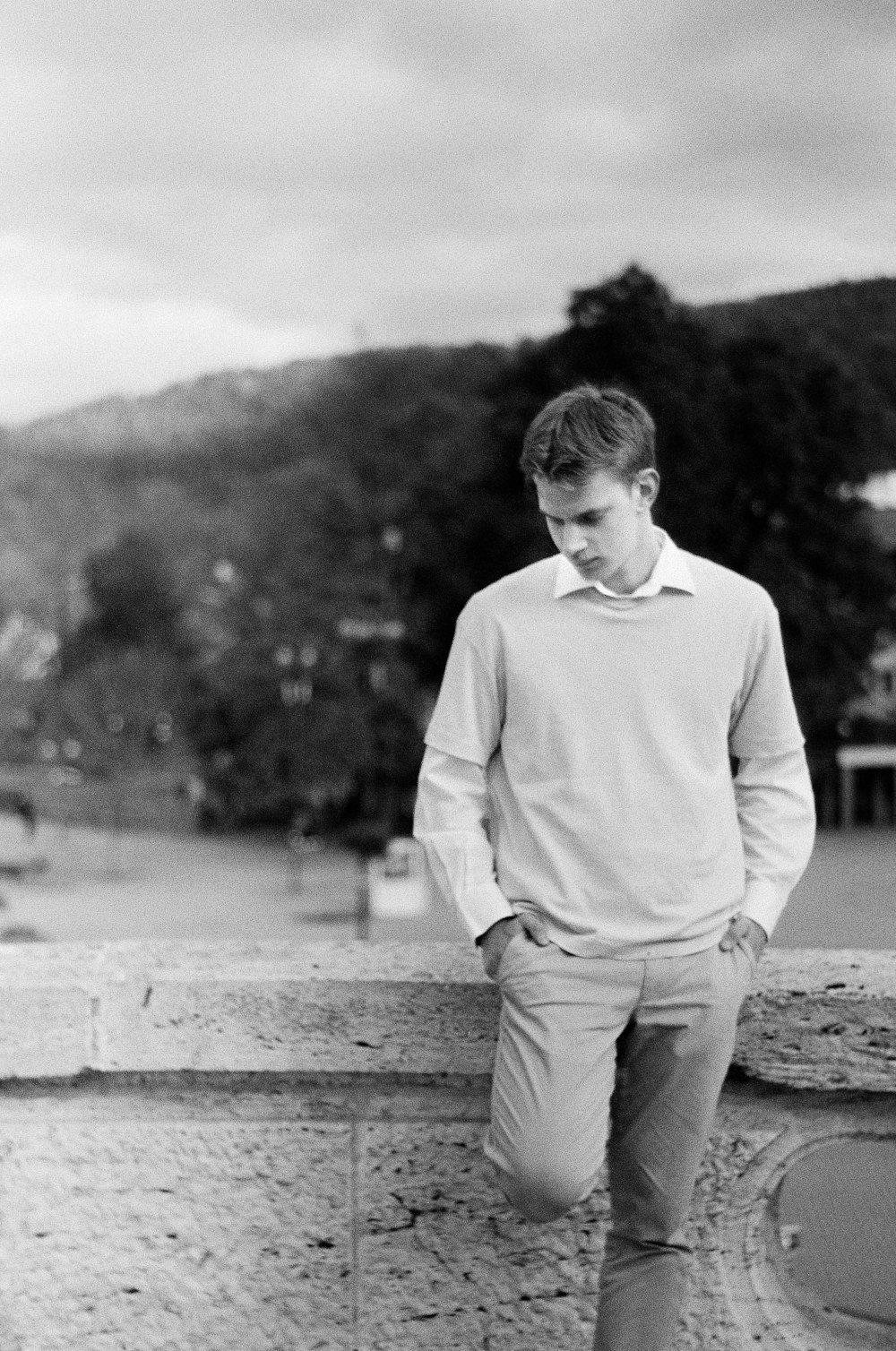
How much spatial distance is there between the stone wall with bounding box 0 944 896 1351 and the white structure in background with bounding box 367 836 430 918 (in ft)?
82.3

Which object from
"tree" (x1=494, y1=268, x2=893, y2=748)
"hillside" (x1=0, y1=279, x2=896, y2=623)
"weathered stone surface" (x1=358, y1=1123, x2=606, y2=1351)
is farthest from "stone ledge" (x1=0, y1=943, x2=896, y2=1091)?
"hillside" (x1=0, y1=279, x2=896, y2=623)

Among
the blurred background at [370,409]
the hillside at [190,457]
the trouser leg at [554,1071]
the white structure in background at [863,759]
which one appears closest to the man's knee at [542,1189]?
the trouser leg at [554,1071]

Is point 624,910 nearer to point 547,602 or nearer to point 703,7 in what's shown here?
point 547,602

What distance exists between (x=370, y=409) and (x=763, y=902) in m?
33.3

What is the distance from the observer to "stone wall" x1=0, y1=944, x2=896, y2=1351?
6.04 ft

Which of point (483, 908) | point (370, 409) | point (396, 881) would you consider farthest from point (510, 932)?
point (370, 409)

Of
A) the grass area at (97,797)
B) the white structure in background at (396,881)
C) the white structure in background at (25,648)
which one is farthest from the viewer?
the grass area at (97,797)

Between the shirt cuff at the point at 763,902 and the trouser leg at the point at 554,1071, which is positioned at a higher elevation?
the shirt cuff at the point at 763,902

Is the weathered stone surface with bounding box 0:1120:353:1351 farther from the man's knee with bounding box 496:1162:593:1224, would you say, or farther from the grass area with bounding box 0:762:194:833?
the grass area with bounding box 0:762:194:833

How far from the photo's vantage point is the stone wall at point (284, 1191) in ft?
6.04

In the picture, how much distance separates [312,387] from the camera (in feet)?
123

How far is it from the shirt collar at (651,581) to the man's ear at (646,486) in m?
0.06

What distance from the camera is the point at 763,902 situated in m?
1.71

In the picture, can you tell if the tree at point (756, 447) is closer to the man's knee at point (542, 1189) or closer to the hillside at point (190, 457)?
the hillside at point (190, 457)
